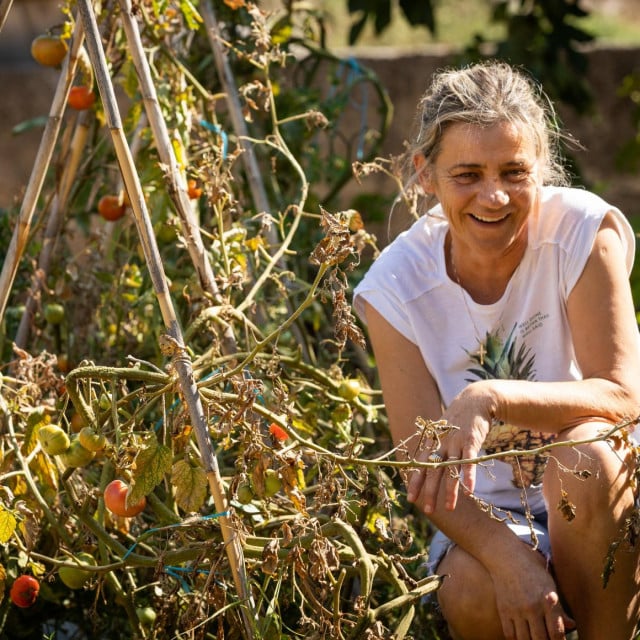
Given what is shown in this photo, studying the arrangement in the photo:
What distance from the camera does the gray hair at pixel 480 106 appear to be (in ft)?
5.20

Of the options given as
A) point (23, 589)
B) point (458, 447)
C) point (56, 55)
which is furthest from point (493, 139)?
point (23, 589)

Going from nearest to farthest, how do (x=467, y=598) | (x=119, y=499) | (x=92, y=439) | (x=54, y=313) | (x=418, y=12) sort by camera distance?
1. (x=92, y=439)
2. (x=119, y=499)
3. (x=467, y=598)
4. (x=54, y=313)
5. (x=418, y=12)

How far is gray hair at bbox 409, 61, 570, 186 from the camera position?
1.58 m

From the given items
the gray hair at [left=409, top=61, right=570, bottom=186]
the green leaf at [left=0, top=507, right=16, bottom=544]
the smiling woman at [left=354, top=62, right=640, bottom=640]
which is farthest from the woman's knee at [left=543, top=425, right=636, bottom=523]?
the green leaf at [left=0, top=507, right=16, bottom=544]

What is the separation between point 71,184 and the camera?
202 centimetres

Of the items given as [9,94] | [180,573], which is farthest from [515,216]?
[9,94]

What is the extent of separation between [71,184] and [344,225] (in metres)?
0.95

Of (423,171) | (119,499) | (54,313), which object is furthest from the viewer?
(54,313)

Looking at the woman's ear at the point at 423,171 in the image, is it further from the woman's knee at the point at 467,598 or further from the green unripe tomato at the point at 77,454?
the green unripe tomato at the point at 77,454

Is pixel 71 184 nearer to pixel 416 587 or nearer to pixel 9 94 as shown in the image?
pixel 416 587

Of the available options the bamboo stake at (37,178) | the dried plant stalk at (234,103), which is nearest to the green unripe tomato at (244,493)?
the bamboo stake at (37,178)

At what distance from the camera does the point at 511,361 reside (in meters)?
1.68

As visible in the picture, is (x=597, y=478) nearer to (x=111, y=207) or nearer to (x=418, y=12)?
(x=111, y=207)

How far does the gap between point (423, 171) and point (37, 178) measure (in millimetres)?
630
